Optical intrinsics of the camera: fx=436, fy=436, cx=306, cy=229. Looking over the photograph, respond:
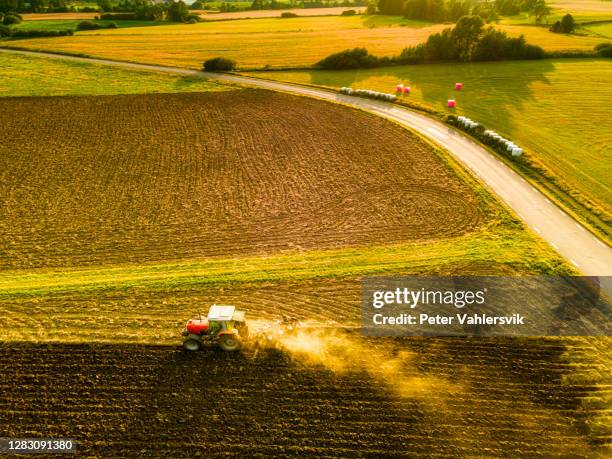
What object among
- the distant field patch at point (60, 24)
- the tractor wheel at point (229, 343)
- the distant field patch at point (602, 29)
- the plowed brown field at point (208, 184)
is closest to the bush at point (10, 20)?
the distant field patch at point (60, 24)

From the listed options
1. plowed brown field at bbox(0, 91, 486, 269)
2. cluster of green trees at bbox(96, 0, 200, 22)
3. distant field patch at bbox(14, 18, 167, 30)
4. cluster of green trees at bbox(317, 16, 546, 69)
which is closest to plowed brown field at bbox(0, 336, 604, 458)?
plowed brown field at bbox(0, 91, 486, 269)

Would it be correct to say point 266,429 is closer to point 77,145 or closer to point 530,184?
point 530,184

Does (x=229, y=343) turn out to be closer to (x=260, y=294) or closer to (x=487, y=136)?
(x=260, y=294)

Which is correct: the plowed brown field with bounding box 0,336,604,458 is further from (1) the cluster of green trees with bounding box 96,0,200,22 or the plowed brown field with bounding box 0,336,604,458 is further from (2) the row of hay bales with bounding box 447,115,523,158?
(1) the cluster of green trees with bounding box 96,0,200,22

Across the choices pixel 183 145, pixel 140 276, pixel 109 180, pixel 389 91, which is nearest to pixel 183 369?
pixel 140 276

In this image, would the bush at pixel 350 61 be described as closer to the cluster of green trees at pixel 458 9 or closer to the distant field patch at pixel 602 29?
the distant field patch at pixel 602 29

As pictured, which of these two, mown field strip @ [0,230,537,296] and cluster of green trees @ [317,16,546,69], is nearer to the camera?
mown field strip @ [0,230,537,296]

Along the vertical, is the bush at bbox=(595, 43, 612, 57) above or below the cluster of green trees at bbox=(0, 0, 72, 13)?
below
